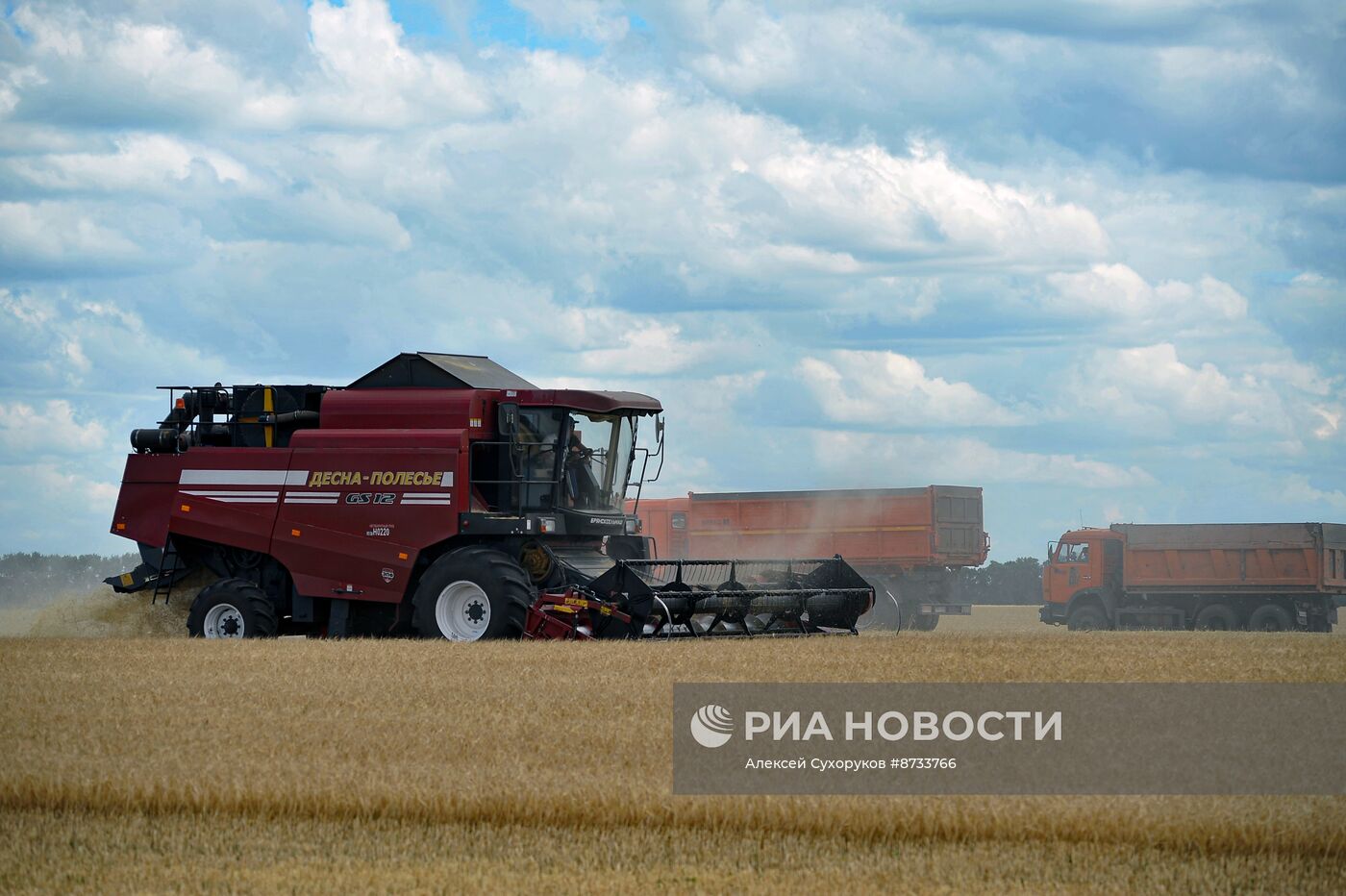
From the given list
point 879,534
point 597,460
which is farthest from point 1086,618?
point 597,460

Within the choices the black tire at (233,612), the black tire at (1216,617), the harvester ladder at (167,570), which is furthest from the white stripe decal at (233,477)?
the black tire at (1216,617)

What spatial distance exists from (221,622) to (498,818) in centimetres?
1229

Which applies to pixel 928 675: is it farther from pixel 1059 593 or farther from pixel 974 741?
pixel 1059 593

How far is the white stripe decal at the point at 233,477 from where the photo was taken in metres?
19.1

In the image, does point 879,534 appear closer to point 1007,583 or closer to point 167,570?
point 167,570

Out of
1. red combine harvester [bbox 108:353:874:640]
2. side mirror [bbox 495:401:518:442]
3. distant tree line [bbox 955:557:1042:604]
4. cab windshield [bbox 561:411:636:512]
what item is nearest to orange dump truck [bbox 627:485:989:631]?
cab windshield [bbox 561:411:636:512]

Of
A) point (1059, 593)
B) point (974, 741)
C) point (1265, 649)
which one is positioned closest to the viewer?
point (974, 741)

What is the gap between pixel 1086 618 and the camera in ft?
103

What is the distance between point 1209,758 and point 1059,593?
78.6 ft

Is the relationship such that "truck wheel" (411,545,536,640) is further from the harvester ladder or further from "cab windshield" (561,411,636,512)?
the harvester ladder

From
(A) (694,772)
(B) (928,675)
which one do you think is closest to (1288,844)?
(A) (694,772)

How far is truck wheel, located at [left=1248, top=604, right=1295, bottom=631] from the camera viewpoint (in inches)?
1144

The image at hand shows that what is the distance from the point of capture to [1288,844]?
7.04 meters

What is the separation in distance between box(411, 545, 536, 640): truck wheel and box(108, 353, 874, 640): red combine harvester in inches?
0.9
